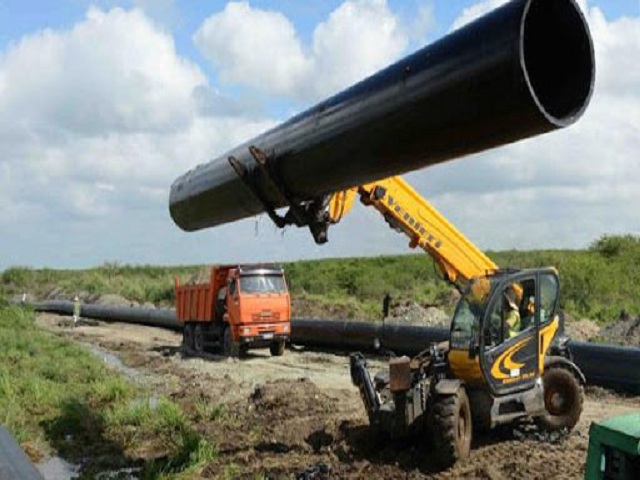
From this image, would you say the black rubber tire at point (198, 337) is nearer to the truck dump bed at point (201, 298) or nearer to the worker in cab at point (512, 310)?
the truck dump bed at point (201, 298)

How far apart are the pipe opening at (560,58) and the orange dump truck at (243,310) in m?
17.9

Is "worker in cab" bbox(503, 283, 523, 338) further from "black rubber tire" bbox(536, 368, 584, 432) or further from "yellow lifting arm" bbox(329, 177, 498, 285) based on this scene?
"yellow lifting arm" bbox(329, 177, 498, 285)

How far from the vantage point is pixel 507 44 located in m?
2.74

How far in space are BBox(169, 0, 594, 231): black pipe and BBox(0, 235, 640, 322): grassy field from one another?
35.4ft

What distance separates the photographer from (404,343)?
1834cm

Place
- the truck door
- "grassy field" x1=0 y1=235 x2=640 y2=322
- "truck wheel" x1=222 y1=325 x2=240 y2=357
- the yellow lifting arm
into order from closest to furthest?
the yellow lifting arm, the truck door, "truck wheel" x1=222 y1=325 x2=240 y2=357, "grassy field" x1=0 y1=235 x2=640 y2=322

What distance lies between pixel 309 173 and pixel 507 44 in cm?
145

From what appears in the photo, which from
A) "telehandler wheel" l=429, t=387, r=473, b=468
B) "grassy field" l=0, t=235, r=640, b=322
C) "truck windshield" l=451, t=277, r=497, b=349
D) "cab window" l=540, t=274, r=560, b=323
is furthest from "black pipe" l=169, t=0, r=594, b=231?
"grassy field" l=0, t=235, r=640, b=322

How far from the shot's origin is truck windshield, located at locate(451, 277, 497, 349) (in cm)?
926

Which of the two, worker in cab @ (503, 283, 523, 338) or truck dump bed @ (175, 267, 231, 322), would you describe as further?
truck dump bed @ (175, 267, 231, 322)

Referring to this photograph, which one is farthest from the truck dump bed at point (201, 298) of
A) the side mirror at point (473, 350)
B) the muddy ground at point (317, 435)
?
the side mirror at point (473, 350)

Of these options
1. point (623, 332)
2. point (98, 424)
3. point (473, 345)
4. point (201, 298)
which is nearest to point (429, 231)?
point (473, 345)

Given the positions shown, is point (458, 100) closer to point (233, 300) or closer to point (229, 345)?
point (233, 300)

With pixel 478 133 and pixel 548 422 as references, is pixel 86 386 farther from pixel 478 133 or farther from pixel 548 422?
pixel 478 133
